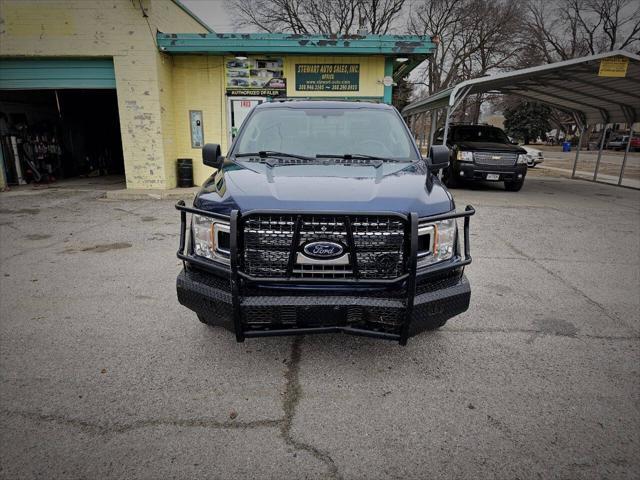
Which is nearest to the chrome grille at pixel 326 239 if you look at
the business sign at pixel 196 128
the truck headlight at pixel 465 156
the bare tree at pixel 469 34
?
the truck headlight at pixel 465 156

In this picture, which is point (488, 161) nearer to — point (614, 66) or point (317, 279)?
point (614, 66)

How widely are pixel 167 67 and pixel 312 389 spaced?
1076cm

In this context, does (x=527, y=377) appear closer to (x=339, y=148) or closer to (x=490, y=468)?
(x=490, y=468)

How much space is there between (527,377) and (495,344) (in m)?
0.43

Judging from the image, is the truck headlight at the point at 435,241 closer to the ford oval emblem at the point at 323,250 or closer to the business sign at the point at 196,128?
the ford oval emblem at the point at 323,250

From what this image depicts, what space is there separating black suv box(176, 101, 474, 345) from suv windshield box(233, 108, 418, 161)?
78 cm

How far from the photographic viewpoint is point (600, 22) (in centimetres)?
3259

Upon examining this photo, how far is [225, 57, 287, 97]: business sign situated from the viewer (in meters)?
10.7

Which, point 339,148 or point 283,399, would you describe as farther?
point 339,148

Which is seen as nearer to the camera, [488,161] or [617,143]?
[488,161]

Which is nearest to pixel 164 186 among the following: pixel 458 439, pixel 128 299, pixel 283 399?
pixel 128 299

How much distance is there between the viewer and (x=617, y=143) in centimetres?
4144

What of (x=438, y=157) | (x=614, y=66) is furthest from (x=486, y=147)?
(x=438, y=157)

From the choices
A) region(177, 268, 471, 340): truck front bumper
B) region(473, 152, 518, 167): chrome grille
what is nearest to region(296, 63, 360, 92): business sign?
region(473, 152, 518, 167): chrome grille
